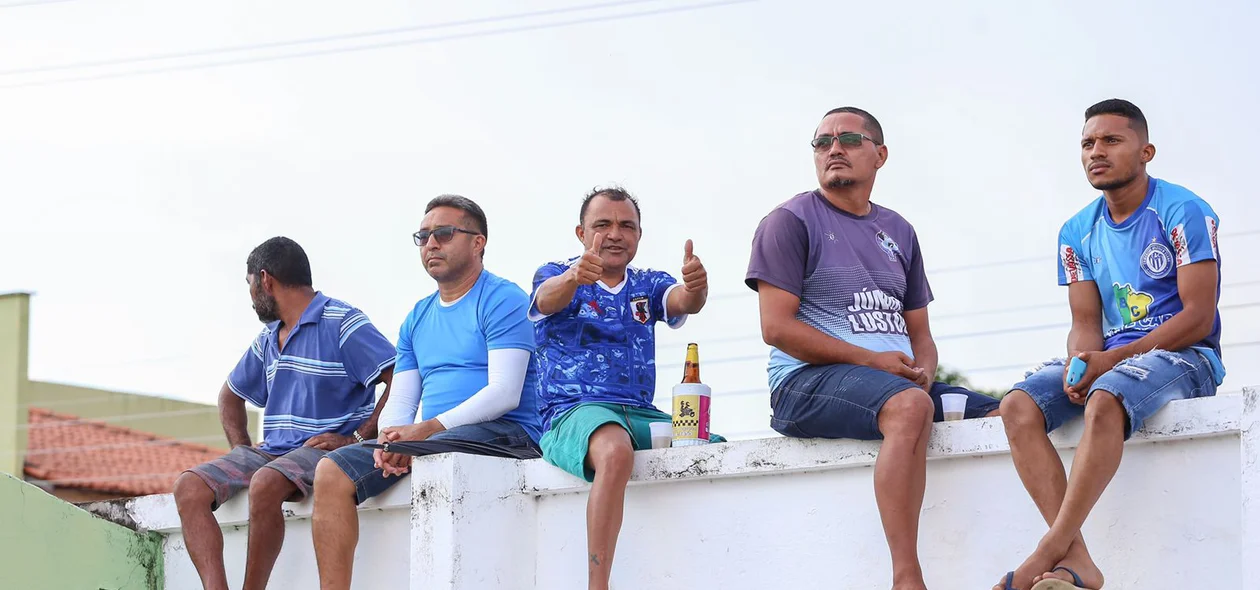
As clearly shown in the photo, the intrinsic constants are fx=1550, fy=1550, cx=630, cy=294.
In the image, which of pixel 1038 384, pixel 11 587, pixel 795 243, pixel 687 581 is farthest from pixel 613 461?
pixel 11 587

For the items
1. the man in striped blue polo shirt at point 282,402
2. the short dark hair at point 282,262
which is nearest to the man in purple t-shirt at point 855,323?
the man in striped blue polo shirt at point 282,402

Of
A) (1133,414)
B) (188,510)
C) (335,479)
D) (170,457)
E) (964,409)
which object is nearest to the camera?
(1133,414)

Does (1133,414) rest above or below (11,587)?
above

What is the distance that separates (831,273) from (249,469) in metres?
3.03

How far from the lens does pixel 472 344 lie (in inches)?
277

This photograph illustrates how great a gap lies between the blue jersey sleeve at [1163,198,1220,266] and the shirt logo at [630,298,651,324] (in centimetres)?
217

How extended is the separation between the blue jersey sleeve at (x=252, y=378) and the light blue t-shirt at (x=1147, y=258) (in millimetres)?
4002

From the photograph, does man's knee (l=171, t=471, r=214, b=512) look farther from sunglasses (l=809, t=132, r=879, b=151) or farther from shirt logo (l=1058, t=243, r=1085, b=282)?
shirt logo (l=1058, t=243, r=1085, b=282)

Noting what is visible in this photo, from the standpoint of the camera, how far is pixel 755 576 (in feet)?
20.0

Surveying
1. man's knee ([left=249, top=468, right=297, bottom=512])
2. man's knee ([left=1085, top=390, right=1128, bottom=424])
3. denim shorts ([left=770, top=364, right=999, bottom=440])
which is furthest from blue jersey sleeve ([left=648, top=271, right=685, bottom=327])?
man's knee ([left=1085, top=390, right=1128, bottom=424])

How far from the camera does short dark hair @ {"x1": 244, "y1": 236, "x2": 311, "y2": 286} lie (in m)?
7.69

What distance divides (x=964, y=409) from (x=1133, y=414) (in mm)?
919

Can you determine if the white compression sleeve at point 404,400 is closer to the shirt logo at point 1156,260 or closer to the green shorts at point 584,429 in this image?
the green shorts at point 584,429

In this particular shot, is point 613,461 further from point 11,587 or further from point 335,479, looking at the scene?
point 11,587
